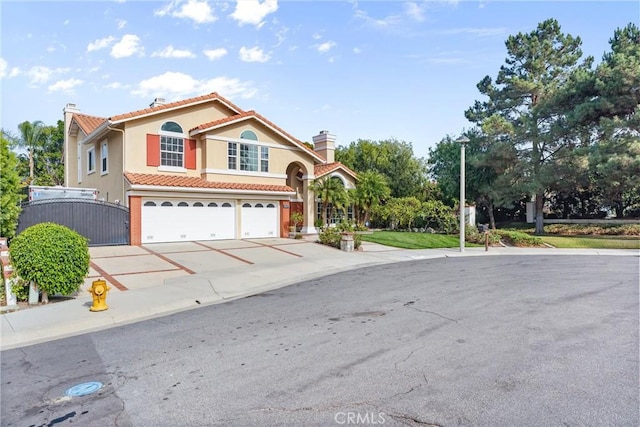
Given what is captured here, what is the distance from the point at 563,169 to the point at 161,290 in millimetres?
27759

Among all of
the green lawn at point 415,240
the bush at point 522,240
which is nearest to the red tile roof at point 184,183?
the green lawn at point 415,240

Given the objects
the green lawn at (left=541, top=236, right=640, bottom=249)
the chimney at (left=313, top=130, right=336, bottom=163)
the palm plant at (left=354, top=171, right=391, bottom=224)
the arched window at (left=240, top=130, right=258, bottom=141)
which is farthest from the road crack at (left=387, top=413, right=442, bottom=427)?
the chimney at (left=313, top=130, right=336, bottom=163)

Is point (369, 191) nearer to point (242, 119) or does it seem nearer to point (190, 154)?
point (242, 119)

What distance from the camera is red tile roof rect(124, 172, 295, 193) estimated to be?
19531mm

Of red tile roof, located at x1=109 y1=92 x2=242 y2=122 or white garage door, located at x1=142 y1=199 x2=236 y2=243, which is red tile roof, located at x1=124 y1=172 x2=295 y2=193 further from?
red tile roof, located at x1=109 y1=92 x2=242 y2=122

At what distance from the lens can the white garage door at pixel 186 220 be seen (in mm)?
20047

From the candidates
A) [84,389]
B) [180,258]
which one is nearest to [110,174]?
[180,258]

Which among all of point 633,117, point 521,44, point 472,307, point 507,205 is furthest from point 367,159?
point 472,307

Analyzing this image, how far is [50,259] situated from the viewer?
9.08 metres

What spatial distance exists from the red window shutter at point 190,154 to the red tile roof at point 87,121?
22.8 ft

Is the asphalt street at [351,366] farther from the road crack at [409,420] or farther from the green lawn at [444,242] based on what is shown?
the green lawn at [444,242]

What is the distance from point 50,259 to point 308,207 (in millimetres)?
18237

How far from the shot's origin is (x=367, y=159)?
38844 millimetres

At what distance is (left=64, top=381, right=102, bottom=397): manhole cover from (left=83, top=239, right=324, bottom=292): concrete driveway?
6295 millimetres
